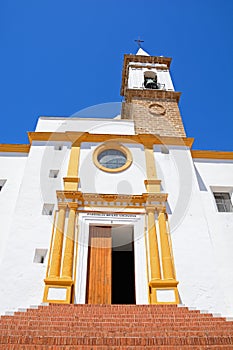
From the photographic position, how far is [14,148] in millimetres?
13070

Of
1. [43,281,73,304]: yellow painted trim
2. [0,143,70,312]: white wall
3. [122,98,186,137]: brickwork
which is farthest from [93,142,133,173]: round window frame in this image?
[43,281,73,304]: yellow painted trim

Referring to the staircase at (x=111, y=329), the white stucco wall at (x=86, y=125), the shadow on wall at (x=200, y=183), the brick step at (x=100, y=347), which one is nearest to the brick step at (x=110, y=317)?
the staircase at (x=111, y=329)

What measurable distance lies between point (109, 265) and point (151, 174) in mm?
4065

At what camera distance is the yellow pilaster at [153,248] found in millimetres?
9217

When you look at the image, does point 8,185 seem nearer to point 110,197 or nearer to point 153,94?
point 110,197

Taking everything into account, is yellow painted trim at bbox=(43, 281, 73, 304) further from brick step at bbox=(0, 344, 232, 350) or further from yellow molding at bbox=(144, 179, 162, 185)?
yellow molding at bbox=(144, 179, 162, 185)

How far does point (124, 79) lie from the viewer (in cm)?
2203

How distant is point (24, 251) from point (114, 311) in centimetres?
404

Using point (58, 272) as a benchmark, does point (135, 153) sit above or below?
above

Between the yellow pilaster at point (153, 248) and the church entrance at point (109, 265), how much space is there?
825 mm

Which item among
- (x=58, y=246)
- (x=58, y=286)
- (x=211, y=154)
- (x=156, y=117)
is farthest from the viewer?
(x=156, y=117)

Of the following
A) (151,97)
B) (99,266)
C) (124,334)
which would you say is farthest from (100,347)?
(151,97)

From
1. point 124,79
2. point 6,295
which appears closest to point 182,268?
point 6,295

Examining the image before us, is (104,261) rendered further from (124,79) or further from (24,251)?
(124,79)
